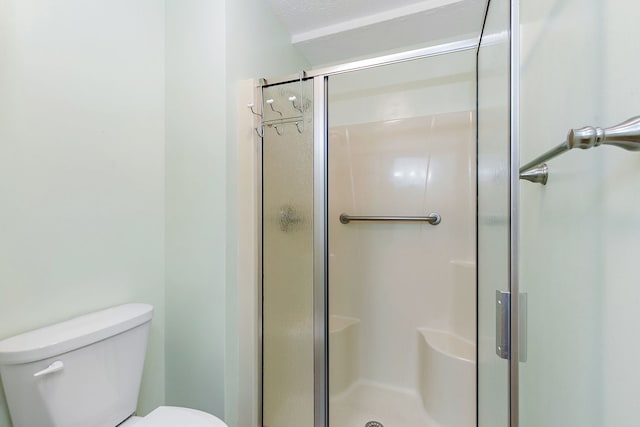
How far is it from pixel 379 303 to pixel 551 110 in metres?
1.49

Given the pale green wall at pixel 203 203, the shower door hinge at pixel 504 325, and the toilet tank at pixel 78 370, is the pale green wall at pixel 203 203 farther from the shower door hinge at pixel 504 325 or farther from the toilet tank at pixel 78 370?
the shower door hinge at pixel 504 325

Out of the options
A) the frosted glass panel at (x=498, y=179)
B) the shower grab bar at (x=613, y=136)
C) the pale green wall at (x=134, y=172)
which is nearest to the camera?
the shower grab bar at (x=613, y=136)

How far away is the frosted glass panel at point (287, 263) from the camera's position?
1383 millimetres

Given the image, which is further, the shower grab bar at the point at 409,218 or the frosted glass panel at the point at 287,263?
the shower grab bar at the point at 409,218

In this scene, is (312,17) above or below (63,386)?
above

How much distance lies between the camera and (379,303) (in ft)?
6.31

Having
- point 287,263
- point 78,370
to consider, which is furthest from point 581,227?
point 78,370

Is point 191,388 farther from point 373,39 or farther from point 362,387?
point 373,39

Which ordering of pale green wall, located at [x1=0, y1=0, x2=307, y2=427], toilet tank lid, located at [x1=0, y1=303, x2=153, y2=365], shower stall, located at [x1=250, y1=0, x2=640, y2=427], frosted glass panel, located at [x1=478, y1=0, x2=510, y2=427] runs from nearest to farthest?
shower stall, located at [x1=250, y1=0, x2=640, y2=427], frosted glass panel, located at [x1=478, y1=0, x2=510, y2=427], toilet tank lid, located at [x1=0, y1=303, x2=153, y2=365], pale green wall, located at [x1=0, y1=0, x2=307, y2=427]

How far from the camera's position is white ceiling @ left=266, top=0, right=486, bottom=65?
5.19 ft

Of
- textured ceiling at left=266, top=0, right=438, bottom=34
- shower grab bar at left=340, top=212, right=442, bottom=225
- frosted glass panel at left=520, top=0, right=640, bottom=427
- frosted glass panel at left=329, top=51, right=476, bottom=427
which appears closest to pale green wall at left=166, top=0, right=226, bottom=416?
textured ceiling at left=266, top=0, right=438, bottom=34

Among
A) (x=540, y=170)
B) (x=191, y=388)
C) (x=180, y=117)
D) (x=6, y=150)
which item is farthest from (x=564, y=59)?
(x=191, y=388)

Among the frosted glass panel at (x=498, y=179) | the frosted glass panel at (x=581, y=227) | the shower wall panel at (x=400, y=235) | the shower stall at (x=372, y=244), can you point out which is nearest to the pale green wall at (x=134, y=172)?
the shower stall at (x=372, y=244)

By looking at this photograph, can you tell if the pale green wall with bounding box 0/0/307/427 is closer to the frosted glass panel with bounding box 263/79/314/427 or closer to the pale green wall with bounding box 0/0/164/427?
the pale green wall with bounding box 0/0/164/427
